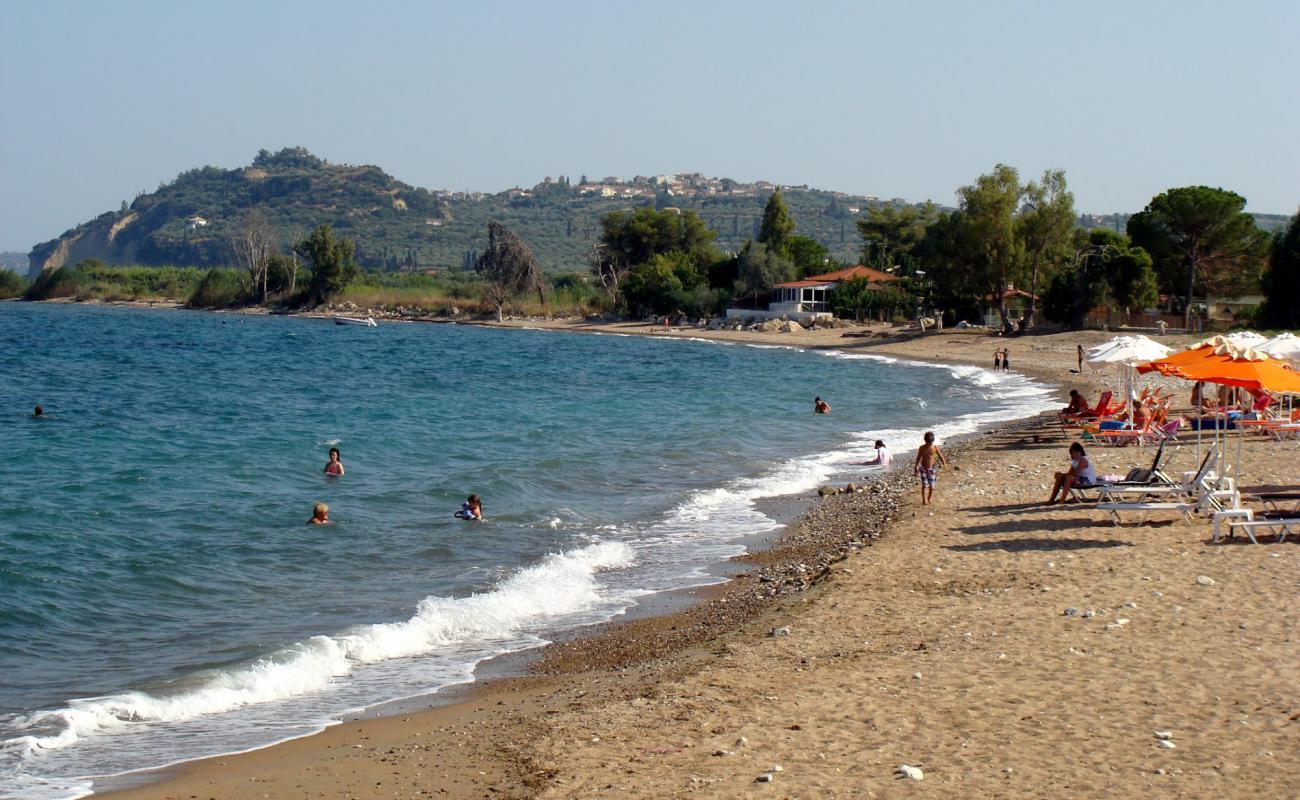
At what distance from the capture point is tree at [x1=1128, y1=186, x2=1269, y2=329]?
202 ft

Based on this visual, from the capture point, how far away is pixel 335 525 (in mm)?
17484

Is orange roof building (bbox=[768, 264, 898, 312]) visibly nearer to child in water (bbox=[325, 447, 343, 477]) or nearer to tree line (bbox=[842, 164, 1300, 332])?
tree line (bbox=[842, 164, 1300, 332])

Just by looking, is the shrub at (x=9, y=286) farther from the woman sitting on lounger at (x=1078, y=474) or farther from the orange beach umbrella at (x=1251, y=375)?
the orange beach umbrella at (x=1251, y=375)

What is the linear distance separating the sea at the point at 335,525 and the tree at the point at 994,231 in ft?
73.0

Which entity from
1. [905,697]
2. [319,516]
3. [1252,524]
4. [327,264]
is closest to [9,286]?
[327,264]

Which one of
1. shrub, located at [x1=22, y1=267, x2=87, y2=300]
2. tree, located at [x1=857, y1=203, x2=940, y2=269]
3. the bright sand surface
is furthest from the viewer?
shrub, located at [x1=22, y1=267, x2=87, y2=300]

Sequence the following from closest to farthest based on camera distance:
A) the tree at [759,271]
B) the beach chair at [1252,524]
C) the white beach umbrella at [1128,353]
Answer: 1. the beach chair at [1252,524]
2. the white beach umbrella at [1128,353]
3. the tree at [759,271]

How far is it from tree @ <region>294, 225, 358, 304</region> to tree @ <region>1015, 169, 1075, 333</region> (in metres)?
73.1

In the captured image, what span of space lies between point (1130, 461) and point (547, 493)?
10046 millimetres

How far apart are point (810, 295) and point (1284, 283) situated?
35834 mm

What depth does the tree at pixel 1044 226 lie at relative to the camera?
218 ft

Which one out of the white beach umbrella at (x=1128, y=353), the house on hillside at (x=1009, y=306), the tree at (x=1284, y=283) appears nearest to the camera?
the white beach umbrella at (x=1128, y=353)

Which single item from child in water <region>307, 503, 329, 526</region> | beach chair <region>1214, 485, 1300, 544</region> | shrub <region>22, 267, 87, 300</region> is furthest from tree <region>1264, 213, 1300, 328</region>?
shrub <region>22, 267, 87, 300</region>

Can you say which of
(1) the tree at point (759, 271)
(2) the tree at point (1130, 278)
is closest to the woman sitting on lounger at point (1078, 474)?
(2) the tree at point (1130, 278)
